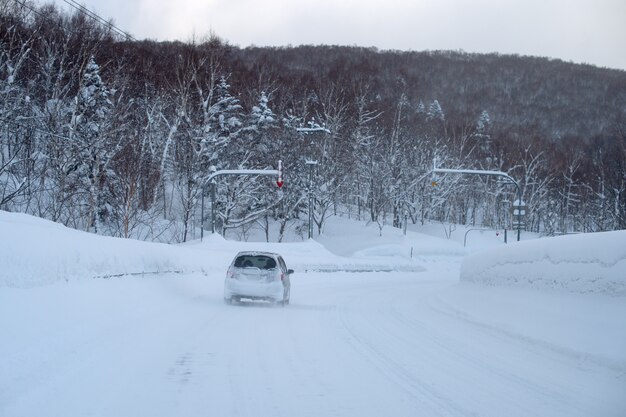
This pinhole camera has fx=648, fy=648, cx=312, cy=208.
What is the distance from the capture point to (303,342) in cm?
1218

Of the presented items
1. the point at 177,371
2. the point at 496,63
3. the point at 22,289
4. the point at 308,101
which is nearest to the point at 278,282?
the point at 22,289

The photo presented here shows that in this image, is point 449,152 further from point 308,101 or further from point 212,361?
point 212,361

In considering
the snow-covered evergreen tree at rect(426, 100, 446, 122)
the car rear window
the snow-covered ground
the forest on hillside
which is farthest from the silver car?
the snow-covered evergreen tree at rect(426, 100, 446, 122)

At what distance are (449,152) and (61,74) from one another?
46135 mm

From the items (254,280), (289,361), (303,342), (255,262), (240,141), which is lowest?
(303,342)

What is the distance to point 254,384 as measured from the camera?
8.14 m

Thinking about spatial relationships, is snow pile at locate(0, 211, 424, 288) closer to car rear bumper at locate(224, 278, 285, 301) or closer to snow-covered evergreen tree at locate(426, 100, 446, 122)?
car rear bumper at locate(224, 278, 285, 301)

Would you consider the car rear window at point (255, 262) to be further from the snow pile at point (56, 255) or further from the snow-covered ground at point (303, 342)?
the snow pile at point (56, 255)

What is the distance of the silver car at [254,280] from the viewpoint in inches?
773

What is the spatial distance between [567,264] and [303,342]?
637 centimetres

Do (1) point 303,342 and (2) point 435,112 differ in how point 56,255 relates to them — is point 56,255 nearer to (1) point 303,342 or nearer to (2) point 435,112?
(1) point 303,342

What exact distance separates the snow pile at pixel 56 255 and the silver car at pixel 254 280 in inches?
112

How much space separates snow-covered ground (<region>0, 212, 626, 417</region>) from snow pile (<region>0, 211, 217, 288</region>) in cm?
5

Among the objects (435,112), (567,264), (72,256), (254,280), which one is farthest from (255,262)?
(435,112)
